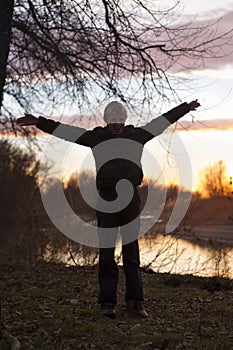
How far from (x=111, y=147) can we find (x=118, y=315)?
1739 mm

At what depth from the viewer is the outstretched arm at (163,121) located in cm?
651

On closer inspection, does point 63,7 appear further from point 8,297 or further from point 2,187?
point 2,187

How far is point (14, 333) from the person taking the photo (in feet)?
19.8

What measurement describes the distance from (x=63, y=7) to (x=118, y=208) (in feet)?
9.33

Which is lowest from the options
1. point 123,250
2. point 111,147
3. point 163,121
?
point 123,250

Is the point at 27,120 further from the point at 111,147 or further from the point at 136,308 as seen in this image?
the point at 136,308

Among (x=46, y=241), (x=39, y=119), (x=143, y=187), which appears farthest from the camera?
(x=46, y=241)

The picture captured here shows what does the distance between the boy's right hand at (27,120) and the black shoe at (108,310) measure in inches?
78.0

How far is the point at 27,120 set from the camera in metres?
6.23

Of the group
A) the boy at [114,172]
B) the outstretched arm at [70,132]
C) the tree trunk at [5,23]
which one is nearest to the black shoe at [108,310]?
the boy at [114,172]

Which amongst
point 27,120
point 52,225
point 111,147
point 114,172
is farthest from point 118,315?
point 52,225

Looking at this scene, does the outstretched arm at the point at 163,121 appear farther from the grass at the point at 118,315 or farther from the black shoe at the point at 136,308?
the grass at the point at 118,315

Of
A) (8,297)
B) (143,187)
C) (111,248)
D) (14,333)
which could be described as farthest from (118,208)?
(143,187)

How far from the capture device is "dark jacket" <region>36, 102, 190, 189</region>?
249 inches
